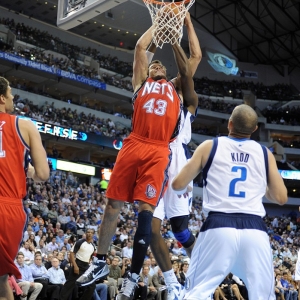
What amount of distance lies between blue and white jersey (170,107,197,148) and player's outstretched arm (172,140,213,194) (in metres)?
1.81

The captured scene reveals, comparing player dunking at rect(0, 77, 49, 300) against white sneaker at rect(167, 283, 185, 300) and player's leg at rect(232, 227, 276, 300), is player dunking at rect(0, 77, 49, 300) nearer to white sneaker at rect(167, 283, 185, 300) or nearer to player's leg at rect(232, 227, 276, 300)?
player's leg at rect(232, 227, 276, 300)

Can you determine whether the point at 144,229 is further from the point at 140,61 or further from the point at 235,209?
the point at 140,61

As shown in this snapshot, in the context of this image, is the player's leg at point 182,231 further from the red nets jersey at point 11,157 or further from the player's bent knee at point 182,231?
the red nets jersey at point 11,157

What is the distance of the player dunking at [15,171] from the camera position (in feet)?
13.9

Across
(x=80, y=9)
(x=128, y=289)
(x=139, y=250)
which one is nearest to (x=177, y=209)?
(x=139, y=250)

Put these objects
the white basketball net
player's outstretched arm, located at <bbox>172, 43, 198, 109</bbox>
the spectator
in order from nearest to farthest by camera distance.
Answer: player's outstretched arm, located at <bbox>172, 43, 198, 109</bbox>, the white basketball net, the spectator

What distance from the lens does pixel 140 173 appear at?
5.53 m

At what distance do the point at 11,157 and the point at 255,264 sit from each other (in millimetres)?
2107

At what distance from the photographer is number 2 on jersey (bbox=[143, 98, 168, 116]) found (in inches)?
227

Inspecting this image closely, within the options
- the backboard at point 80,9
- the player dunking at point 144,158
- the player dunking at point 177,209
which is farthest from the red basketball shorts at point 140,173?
the backboard at point 80,9

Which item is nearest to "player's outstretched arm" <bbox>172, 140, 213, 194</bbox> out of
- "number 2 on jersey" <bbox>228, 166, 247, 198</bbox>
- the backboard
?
"number 2 on jersey" <bbox>228, 166, 247, 198</bbox>

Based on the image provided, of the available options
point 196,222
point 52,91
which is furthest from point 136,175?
point 52,91

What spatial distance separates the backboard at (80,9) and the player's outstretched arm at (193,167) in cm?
513

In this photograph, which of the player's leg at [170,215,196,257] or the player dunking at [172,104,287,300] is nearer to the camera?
the player dunking at [172,104,287,300]
